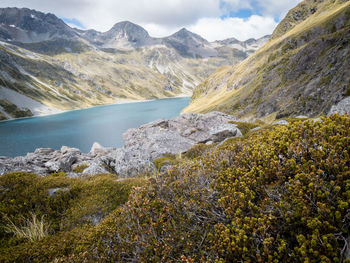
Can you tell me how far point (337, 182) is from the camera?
11.2 feet

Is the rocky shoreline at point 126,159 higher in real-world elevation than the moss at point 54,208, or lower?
lower

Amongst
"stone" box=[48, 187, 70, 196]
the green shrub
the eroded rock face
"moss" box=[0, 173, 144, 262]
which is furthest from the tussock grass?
the eroded rock face

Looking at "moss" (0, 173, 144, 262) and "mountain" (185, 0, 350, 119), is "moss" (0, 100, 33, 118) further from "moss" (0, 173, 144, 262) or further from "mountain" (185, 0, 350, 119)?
"moss" (0, 173, 144, 262)

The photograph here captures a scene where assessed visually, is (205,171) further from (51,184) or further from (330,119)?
(51,184)

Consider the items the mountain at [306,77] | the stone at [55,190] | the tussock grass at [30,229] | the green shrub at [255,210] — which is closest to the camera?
the green shrub at [255,210]

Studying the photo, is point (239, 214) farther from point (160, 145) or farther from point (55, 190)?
point (160, 145)

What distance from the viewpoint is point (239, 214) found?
3.82 meters

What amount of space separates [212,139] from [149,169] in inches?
415

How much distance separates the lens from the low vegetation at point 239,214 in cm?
314

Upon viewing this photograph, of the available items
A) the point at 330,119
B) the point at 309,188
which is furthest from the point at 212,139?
the point at 309,188

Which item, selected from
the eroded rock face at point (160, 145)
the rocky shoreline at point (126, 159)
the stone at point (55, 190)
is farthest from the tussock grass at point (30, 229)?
the eroded rock face at point (160, 145)

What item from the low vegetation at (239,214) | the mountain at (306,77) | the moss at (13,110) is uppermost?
the mountain at (306,77)

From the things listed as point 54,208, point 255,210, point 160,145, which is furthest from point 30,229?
point 160,145

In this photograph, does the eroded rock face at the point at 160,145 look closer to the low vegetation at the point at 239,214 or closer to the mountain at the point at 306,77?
the low vegetation at the point at 239,214
